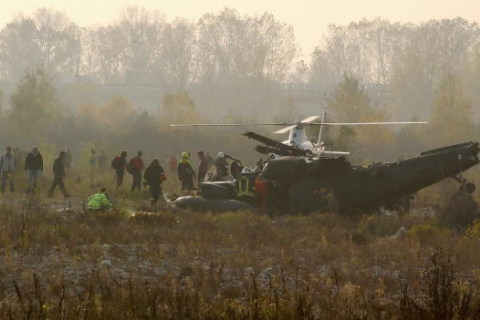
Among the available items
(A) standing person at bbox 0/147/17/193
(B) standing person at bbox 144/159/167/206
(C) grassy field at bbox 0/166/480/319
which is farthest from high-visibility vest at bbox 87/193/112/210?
(A) standing person at bbox 0/147/17/193

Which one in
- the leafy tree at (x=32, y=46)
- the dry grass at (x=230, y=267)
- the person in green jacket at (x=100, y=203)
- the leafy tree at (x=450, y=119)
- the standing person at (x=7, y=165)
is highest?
the leafy tree at (x=32, y=46)

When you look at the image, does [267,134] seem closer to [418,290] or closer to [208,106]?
[208,106]

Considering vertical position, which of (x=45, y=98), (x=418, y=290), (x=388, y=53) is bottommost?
(x=418, y=290)

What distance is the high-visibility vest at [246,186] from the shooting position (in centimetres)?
2016

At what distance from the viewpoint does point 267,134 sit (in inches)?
2367

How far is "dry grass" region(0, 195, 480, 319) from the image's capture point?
26.5ft

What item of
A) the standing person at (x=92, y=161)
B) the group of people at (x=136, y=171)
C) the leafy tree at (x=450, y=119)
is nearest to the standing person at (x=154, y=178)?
the group of people at (x=136, y=171)

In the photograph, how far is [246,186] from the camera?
20.2 meters

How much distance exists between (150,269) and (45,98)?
44.1 metres

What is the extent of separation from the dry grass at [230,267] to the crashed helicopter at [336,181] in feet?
1.44

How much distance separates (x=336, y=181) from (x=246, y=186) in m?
2.62

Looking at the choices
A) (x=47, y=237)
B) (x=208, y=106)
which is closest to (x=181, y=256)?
(x=47, y=237)

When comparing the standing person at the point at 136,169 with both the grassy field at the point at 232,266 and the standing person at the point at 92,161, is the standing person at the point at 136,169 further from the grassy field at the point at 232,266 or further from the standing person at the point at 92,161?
the standing person at the point at 92,161

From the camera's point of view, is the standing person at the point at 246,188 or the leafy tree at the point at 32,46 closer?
the standing person at the point at 246,188
